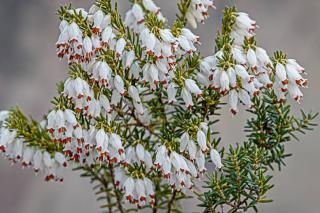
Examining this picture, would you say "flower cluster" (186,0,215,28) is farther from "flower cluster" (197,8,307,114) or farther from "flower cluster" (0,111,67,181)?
"flower cluster" (0,111,67,181)

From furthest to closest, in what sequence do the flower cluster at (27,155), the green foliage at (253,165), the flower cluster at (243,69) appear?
the flower cluster at (27,155) < the green foliage at (253,165) < the flower cluster at (243,69)

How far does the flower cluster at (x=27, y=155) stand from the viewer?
5.85 ft

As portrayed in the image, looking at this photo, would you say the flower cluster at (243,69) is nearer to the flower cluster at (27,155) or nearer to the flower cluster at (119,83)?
the flower cluster at (119,83)

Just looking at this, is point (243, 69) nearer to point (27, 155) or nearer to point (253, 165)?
point (253, 165)

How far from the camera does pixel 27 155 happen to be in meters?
1.80

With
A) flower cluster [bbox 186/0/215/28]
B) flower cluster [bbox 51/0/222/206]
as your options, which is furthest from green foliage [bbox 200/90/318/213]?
flower cluster [bbox 186/0/215/28]

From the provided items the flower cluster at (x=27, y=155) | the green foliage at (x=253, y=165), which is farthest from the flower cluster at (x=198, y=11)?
the flower cluster at (x=27, y=155)

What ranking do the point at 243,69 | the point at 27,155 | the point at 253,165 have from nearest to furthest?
the point at 243,69
the point at 253,165
the point at 27,155

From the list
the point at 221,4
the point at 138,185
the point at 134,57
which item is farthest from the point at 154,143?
the point at 221,4

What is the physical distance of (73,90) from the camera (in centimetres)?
149

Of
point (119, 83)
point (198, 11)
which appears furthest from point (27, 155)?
point (198, 11)

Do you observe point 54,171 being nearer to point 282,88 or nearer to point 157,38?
point 157,38

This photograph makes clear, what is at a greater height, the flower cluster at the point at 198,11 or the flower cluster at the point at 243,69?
the flower cluster at the point at 198,11

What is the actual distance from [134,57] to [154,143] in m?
0.33
